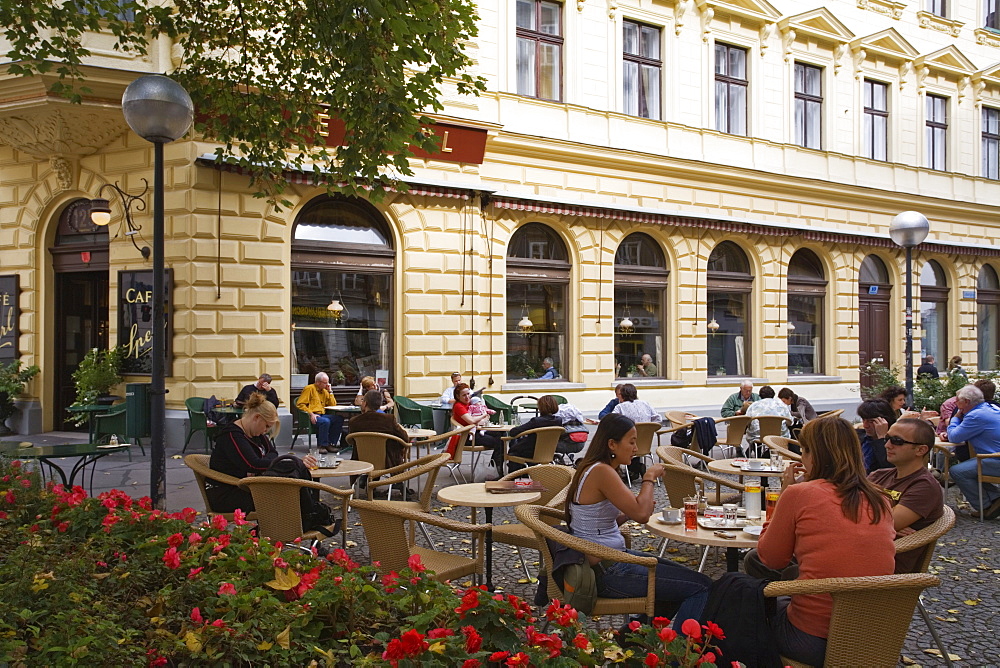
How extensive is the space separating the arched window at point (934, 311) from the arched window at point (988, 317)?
1484mm

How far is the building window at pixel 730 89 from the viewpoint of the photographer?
57.4 ft

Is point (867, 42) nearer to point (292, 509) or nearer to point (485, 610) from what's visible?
point (292, 509)

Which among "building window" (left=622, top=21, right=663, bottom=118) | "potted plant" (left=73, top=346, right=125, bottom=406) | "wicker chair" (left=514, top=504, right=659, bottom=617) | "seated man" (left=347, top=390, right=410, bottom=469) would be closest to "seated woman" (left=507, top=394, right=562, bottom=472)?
"seated man" (left=347, top=390, right=410, bottom=469)

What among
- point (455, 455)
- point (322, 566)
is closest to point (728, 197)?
point (455, 455)

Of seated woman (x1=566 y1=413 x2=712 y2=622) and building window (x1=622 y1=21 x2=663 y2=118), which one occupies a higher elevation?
building window (x1=622 y1=21 x2=663 y2=118)

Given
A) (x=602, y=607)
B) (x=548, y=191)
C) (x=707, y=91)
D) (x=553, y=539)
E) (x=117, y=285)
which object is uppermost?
(x=707, y=91)

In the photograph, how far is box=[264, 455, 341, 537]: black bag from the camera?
548 centimetres

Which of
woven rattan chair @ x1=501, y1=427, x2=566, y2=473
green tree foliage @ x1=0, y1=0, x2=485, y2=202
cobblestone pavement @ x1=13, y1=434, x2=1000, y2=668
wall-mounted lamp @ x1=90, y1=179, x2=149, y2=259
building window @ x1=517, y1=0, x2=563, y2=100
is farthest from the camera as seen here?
building window @ x1=517, y1=0, x2=563, y2=100

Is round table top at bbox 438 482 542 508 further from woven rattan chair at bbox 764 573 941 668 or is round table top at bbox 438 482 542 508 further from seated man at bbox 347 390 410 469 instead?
seated man at bbox 347 390 410 469

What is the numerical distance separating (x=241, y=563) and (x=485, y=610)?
1181 mm

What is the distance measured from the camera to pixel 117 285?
1245 centimetres

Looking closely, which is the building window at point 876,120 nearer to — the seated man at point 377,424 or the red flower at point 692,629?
the seated man at point 377,424

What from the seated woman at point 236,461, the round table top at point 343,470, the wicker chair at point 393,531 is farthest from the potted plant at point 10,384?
the wicker chair at point 393,531

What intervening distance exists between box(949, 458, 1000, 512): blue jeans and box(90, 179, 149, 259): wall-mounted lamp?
1134cm
